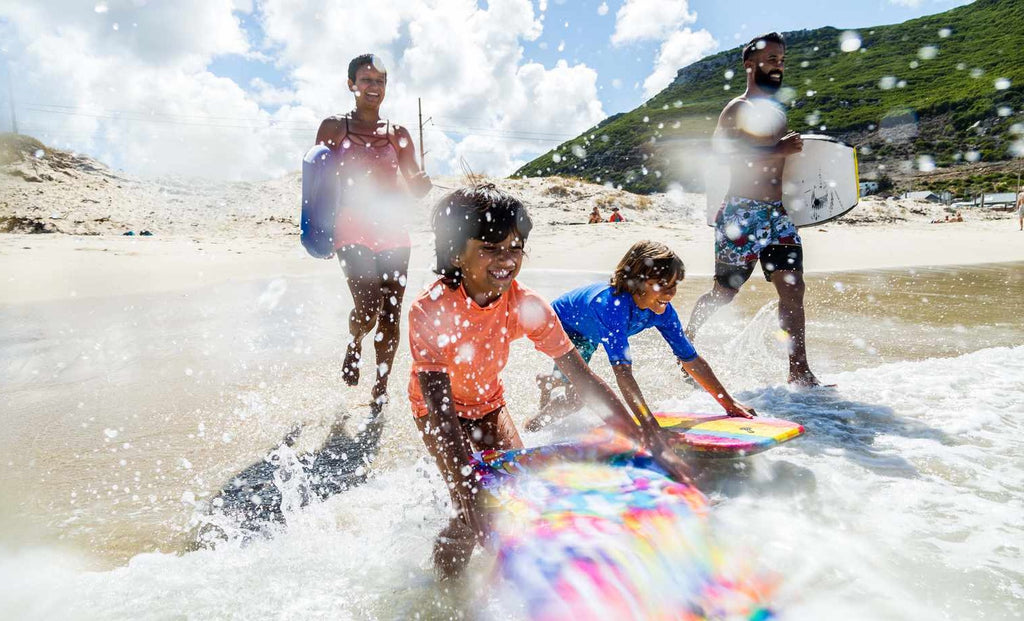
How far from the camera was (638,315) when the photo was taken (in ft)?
9.96

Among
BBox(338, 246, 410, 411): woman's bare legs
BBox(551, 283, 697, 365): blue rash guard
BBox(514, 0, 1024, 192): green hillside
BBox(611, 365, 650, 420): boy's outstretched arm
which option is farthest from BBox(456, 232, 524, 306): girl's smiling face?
BBox(514, 0, 1024, 192): green hillside

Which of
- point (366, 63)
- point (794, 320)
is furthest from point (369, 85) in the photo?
point (794, 320)

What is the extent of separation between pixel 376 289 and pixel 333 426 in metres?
0.81

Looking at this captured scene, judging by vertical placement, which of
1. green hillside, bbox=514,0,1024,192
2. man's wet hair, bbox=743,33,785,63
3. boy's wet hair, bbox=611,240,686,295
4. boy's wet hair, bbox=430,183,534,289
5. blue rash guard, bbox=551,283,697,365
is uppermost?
green hillside, bbox=514,0,1024,192

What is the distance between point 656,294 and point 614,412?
32.5 inches

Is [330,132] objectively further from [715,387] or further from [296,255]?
[296,255]

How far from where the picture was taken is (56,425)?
3104 millimetres

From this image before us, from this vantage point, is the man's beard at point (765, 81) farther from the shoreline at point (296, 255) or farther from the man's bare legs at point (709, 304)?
the shoreline at point (296, 255)

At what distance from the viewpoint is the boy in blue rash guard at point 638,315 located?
2844 mm

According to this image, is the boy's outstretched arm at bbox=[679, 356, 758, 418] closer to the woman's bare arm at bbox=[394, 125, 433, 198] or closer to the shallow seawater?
the shallow seawater

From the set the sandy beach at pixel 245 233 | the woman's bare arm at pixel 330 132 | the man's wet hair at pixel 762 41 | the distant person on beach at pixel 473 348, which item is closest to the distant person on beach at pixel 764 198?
the man's wet hair at pixel 762 41

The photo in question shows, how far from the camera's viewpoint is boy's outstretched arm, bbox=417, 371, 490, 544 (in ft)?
6.02

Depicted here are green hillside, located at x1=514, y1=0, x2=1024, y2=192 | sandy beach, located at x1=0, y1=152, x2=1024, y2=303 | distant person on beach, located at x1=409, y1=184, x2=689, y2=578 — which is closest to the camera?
distant person on beach, located at x1=409, y1=184, x2=689, y2=578

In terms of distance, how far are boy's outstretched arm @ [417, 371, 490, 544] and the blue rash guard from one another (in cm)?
106
